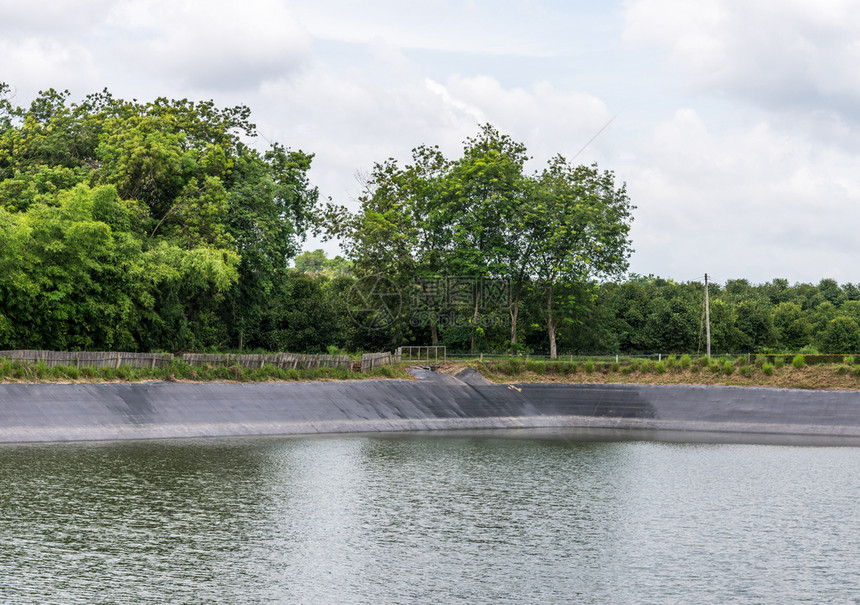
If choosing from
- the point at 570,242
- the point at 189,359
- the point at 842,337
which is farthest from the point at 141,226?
the point at 842,337

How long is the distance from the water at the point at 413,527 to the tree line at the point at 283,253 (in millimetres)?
16653

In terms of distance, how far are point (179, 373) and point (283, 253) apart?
71.4ft

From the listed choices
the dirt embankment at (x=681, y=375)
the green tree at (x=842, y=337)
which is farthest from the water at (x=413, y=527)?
the green tree at (x=842, y=337)

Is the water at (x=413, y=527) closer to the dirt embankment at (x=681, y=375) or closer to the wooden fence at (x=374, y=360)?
the dirt embankment at (x=681, y=375)

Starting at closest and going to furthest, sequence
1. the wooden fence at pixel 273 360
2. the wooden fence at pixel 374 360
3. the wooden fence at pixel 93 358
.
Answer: the wooden fence at pixel 93 358 < the wooden fence at pixel 273 360 < the wooden fence at pixel 374 360

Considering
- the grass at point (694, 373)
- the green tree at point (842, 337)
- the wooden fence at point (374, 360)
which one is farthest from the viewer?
the green tree at point (842, 337)

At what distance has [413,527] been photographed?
95.9 feet

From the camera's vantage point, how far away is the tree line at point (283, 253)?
57.1m

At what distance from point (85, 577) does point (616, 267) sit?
223 ft

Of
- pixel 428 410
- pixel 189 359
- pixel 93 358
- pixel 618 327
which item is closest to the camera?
pixel 93 358

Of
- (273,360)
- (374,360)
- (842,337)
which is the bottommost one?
(374,360)

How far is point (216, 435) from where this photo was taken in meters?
50.7

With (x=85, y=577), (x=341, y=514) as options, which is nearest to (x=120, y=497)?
(x=341, y=514)

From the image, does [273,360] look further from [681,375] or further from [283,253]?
[681,375]
